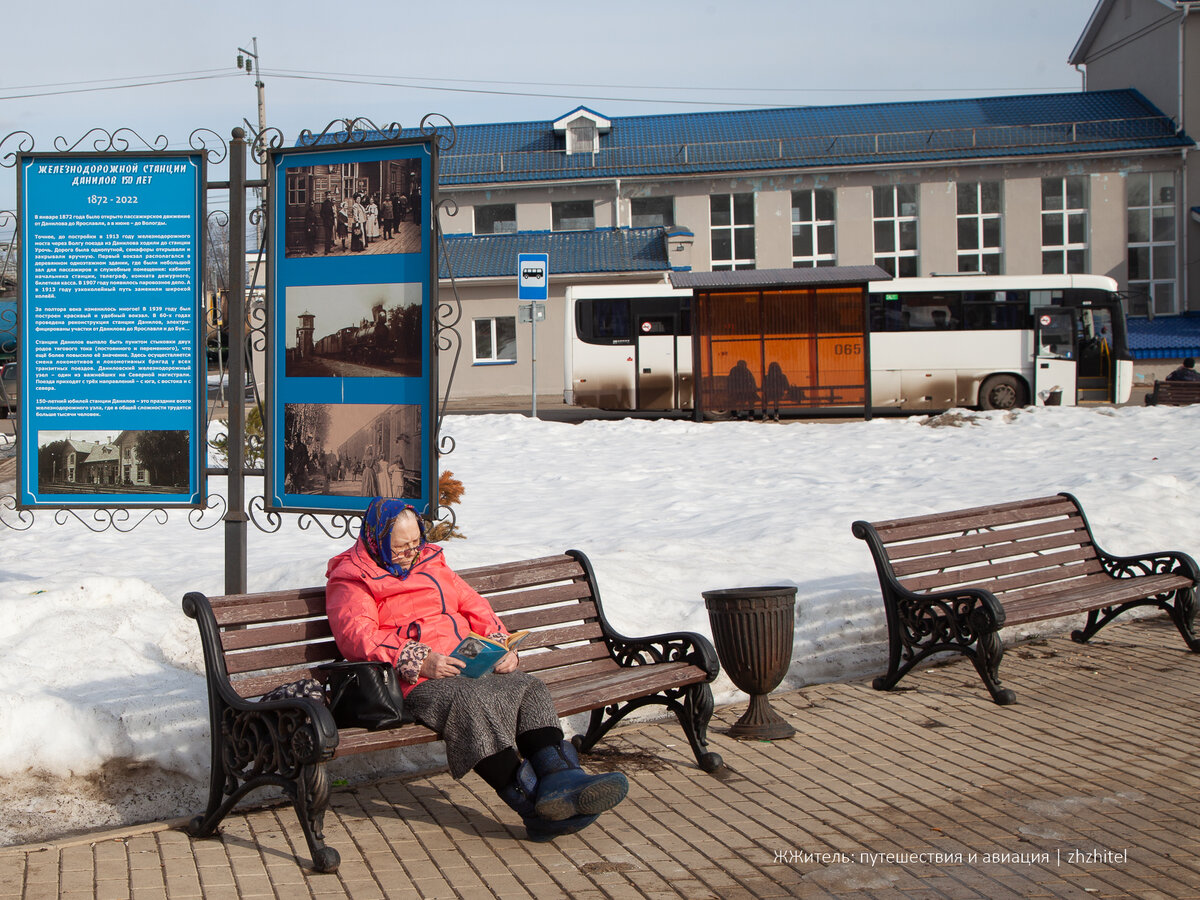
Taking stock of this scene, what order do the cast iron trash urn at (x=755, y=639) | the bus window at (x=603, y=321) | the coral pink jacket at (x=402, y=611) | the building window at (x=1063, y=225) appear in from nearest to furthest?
the coral pink jacket at (x=402, y=611) → the cast iron trash urn at (x=755, y=639) → the bus window at (x=603, y=321) → the building window at (x=1063, y=225)

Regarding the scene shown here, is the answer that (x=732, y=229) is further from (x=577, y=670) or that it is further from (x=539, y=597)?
(x=577, y=670)

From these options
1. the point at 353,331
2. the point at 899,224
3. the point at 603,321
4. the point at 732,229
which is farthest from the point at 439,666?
the point at 899,224

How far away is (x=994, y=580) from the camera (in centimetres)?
709

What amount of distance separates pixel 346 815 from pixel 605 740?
4.75ft

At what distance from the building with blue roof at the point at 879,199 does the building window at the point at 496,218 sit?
0.20ft

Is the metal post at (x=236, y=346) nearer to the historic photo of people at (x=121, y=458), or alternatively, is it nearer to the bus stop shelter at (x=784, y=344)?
the historic photo of people at (x=121, y=458)

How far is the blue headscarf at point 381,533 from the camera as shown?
15.7ft

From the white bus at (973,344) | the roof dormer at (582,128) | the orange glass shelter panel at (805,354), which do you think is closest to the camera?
the orange glass shelter panel at (805,354)

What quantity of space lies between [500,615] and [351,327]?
1.63 metres

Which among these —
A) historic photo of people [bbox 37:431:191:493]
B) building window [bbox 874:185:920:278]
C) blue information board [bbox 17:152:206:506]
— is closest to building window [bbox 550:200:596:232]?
building window [bbox 874:185:920:278]

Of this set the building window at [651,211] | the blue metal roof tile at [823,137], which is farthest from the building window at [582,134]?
the building window at [651,211]

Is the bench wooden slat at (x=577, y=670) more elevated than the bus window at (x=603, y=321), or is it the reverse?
the bus window at (x=603, y=321)

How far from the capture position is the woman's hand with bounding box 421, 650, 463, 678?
4.50 metres

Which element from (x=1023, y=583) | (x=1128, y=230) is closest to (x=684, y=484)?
(x=1023, y=583)
